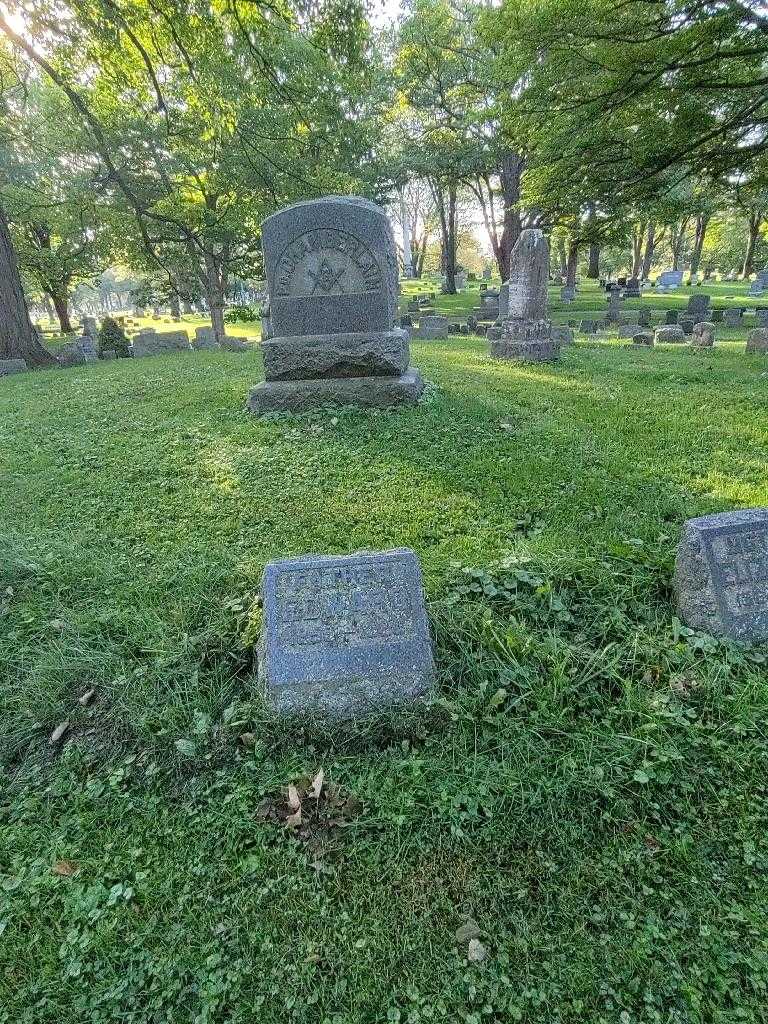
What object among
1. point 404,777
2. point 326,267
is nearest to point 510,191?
point 326,267

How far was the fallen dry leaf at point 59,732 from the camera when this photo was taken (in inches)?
97.3

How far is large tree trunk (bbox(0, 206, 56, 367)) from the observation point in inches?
463

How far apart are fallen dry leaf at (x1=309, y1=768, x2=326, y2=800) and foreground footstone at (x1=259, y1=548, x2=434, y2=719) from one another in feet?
0.84

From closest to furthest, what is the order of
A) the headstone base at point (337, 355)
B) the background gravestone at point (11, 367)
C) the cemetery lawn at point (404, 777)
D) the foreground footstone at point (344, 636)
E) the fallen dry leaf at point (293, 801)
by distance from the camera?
the cemetery lawn at point (404, 777), the fallen dry leaf at point (293, 801), the foreground footstone at point (344, 636), the headstone base at point (337, 355), the background gravestone at point (11, 367)

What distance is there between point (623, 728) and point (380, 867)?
46.0 inches

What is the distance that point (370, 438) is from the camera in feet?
17.2

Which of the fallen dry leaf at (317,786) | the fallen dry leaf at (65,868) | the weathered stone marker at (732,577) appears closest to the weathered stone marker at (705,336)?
the weathered stone marker at (732,577)

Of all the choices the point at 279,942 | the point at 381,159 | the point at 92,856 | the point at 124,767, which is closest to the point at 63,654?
the point at 124,767

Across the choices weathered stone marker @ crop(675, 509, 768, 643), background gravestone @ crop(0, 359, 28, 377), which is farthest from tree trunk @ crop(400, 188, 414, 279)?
weathered stone marker @ crop(675, 509, 768, 643)

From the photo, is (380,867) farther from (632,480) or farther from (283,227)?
(283,227)

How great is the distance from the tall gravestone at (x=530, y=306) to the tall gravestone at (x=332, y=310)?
163 inches

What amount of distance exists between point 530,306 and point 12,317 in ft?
36.9

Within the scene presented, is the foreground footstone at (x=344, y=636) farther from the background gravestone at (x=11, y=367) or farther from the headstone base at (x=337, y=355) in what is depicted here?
the background gravestone at (x=11, y=367)

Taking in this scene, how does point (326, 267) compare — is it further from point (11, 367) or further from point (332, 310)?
point (11, 367)
